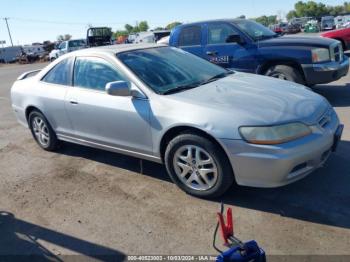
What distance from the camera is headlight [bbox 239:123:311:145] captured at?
3381 mm

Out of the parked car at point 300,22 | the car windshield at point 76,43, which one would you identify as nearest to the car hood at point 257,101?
the car windshield at point 76,43

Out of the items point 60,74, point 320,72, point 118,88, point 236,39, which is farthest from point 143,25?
point 118,88

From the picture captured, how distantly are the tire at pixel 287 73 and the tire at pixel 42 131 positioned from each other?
14.1ft

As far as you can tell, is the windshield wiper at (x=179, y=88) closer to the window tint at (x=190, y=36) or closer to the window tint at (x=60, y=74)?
the window tint at (x=60, y=74)

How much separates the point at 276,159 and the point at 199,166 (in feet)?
2.62

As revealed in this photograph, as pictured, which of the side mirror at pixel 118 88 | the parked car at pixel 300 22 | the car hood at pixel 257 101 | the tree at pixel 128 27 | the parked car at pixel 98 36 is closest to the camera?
the car hood at pixel 257 101

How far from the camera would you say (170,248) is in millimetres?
3172

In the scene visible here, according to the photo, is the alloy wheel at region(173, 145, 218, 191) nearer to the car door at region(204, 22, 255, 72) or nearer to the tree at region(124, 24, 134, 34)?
the car door at region(204, 22, 255, 72)

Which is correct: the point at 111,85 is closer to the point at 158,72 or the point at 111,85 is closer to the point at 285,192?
the point at 158,72

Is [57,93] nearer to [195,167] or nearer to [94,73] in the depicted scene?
[94,73]

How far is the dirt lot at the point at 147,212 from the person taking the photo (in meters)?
3.21

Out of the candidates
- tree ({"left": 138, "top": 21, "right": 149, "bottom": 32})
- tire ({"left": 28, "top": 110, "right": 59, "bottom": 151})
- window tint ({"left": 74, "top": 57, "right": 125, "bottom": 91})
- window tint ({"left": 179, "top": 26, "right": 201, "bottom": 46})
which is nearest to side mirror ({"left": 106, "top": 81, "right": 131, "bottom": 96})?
window tint ({"left": 74, "top": 57, "right": 125, "bottom": 91})

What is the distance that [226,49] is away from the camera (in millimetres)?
8141

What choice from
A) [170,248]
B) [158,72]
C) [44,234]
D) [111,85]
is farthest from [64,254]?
[158,72]
